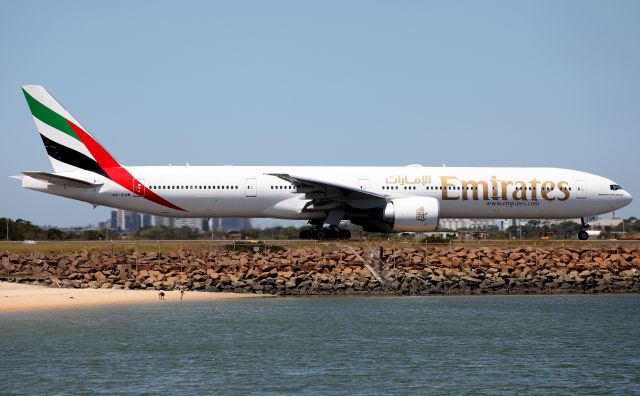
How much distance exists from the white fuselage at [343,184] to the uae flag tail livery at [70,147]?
0.98 feet

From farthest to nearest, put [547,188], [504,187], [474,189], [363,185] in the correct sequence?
[547,188] < [504,187] < [474,189] < [363,185]

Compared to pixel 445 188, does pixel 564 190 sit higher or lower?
lower

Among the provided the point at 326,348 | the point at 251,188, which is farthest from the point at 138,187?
the point at 326,348

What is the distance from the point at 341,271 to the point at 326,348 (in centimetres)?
1286

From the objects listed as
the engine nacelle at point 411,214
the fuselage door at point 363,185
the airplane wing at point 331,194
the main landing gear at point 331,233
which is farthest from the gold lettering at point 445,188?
the main landing gear at point 331,233

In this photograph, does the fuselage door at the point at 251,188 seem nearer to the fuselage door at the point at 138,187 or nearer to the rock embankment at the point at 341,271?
the rock embankment at the point at 341,271

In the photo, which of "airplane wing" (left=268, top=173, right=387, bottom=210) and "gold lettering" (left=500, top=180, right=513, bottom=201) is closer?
"airplane wing" (left=268, top=173, right=387, bottom=210)

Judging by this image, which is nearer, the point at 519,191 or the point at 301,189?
the point at 301,189

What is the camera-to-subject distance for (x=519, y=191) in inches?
1725

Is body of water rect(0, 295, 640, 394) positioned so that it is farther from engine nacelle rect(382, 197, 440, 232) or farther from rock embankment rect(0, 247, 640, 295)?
engine nacelle rect(382, 197, 440, 232)

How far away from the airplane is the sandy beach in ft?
25.9

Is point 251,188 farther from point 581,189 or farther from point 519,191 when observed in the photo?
point 581,189

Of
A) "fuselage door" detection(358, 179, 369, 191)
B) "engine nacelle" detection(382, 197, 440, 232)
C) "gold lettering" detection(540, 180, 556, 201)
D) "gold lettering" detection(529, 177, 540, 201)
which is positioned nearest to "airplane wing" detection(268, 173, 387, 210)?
"engine nacelle" detection(382, 197, 440, 232)

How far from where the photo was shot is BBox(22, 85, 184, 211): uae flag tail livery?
1670 inches
